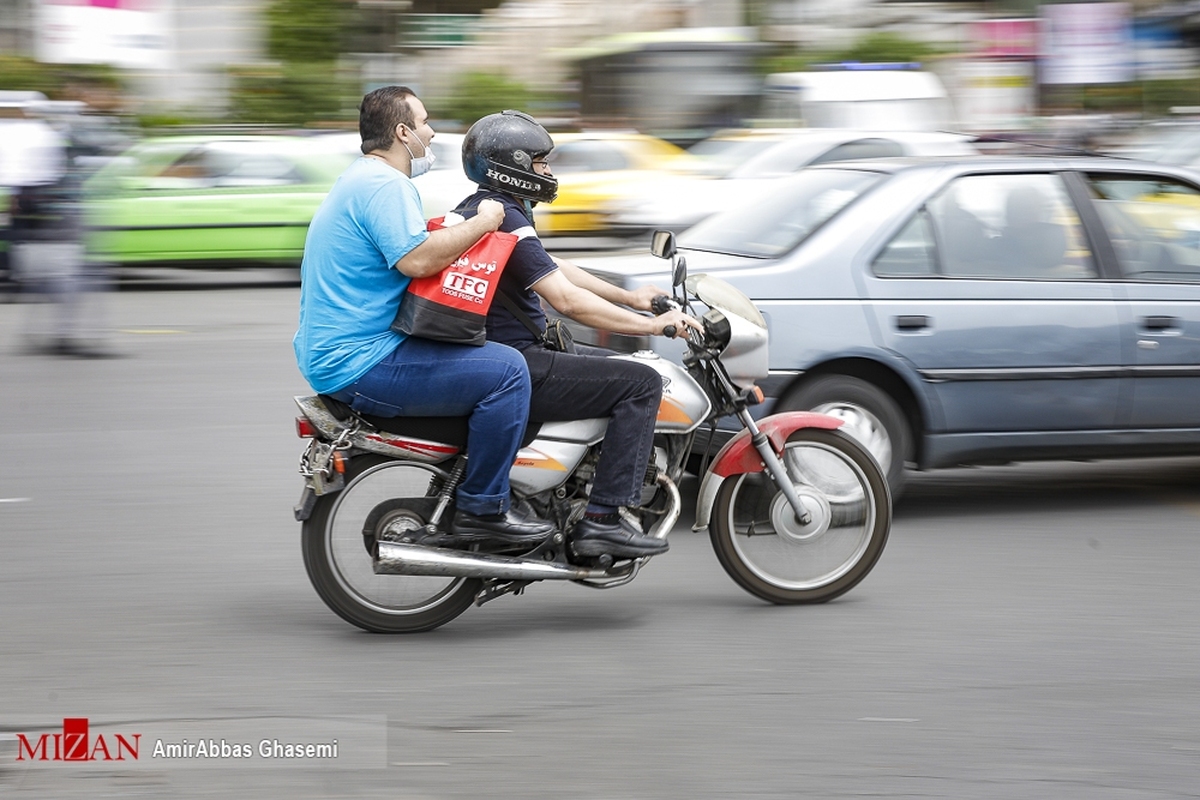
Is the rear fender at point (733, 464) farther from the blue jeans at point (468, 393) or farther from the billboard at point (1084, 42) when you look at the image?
the billboard at point (1084, 42)

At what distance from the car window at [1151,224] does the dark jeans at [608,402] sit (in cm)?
287

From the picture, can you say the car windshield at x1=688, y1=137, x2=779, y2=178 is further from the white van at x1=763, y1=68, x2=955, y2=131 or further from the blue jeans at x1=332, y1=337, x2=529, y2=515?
the blue jeans at x1=332, y1=337, x2=529, y2=515

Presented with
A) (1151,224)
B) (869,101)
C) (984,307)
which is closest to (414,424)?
(984,307)

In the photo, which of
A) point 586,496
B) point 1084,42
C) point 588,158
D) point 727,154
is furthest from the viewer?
point 588,158

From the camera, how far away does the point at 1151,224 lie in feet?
23.2

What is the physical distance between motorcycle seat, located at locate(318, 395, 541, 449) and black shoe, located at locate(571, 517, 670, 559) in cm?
50

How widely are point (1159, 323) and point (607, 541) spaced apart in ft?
10.1

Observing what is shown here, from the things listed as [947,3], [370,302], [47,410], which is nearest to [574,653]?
[370,302]

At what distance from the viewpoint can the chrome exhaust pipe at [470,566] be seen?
505cm

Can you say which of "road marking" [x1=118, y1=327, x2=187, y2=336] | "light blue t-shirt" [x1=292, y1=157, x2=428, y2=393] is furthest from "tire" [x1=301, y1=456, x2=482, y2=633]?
"road marking" [x1=118, y1=327, x2=187, y2=336]

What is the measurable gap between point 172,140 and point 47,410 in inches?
289

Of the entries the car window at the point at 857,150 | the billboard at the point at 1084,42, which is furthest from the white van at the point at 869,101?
the car window at the point at 857,150

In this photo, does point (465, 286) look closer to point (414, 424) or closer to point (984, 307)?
point (414, 424)

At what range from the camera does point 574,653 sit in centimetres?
504
